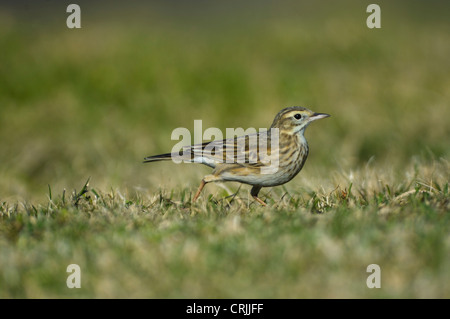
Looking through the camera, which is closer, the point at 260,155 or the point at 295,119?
the point at 260,155

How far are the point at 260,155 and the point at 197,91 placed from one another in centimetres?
579

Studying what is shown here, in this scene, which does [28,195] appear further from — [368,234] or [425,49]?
[425,49]

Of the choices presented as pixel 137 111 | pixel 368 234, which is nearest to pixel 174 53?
pixel 137 111

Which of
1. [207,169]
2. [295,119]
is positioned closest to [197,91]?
[207,169]

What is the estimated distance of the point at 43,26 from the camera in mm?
14539

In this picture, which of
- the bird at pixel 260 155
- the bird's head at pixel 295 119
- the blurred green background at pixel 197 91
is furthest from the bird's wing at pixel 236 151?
the blurred green background at pixel 197 91

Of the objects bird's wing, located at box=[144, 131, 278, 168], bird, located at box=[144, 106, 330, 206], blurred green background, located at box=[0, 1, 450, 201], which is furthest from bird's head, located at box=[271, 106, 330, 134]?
blurred green background, located at box=[0, 1, 450, 201]

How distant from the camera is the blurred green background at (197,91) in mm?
9508

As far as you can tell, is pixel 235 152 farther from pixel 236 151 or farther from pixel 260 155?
pixel 260 155

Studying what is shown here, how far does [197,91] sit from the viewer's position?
1152 centimetres

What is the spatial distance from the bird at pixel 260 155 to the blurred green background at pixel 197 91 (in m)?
1.73

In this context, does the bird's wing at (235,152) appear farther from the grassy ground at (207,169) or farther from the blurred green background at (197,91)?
the blurred green background at (197,91)

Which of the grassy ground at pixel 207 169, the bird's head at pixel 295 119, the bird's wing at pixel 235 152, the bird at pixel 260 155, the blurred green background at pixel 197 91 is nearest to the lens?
the grassy ground at pixel 207 169

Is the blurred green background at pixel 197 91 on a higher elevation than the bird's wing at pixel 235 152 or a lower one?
higher
